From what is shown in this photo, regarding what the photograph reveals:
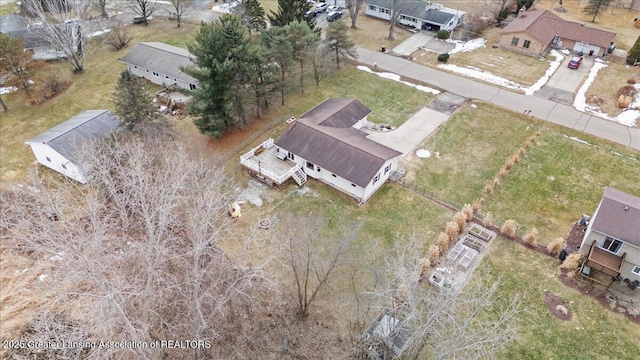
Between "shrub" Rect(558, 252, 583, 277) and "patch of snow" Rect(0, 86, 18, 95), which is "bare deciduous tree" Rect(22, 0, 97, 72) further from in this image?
"shrub" Rect(558, 252, 583, 277)

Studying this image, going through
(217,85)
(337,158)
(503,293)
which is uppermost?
(217,85)

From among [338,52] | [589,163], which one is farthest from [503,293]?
[338,52]

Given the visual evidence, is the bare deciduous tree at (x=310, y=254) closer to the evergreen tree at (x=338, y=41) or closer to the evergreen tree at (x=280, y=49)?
the evergreen tree at (x=280, y=49)

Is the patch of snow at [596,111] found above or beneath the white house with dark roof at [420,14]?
beneath

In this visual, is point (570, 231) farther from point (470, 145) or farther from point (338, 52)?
point (338, 52)

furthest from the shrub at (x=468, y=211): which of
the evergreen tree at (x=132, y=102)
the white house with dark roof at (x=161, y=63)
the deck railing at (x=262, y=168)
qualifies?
the white house with dark roof at (x=161, y=63)

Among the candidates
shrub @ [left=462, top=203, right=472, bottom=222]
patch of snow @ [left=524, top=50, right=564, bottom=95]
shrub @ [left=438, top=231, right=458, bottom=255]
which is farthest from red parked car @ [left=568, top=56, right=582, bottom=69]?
Result: shrub @ [left=438, top=231, right=458, bottom=255]
